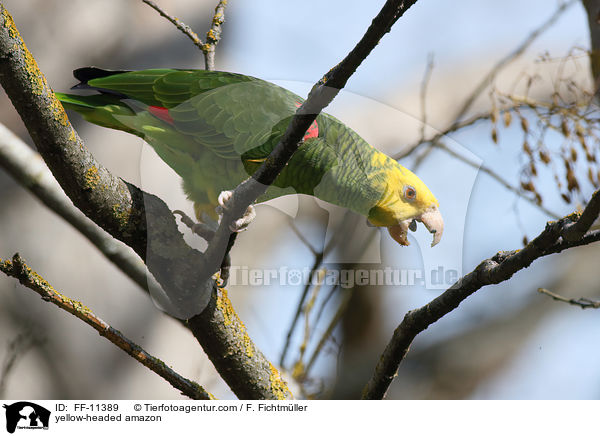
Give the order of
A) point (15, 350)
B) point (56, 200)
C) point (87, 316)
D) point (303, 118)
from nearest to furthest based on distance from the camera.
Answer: point (303, 118) < point (87, 316) < point (56, 200) < point (15, 350)

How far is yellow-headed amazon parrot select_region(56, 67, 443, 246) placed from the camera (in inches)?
58.2

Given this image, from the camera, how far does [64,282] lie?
2355 millimetres

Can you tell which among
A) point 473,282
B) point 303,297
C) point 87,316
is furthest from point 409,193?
point 87,316

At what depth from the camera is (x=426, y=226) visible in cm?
151

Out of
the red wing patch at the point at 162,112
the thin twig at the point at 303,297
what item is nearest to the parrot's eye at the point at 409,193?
the thin twig at the point at 303,297

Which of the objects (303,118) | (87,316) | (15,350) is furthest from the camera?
(15,350)

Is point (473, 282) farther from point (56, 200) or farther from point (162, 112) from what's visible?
point (56, 200)

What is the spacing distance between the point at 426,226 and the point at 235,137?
1.97 feet

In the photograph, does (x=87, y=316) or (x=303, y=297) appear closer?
(x=87, y=316)

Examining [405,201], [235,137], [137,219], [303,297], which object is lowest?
[137,219]

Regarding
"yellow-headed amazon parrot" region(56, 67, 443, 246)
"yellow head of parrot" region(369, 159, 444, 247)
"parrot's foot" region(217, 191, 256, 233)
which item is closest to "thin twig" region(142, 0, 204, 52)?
"yellow-headed amazon parrot" region(56, 67, 443, 246)

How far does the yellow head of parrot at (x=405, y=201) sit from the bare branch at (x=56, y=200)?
740 mm

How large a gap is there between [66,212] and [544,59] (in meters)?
1.63
